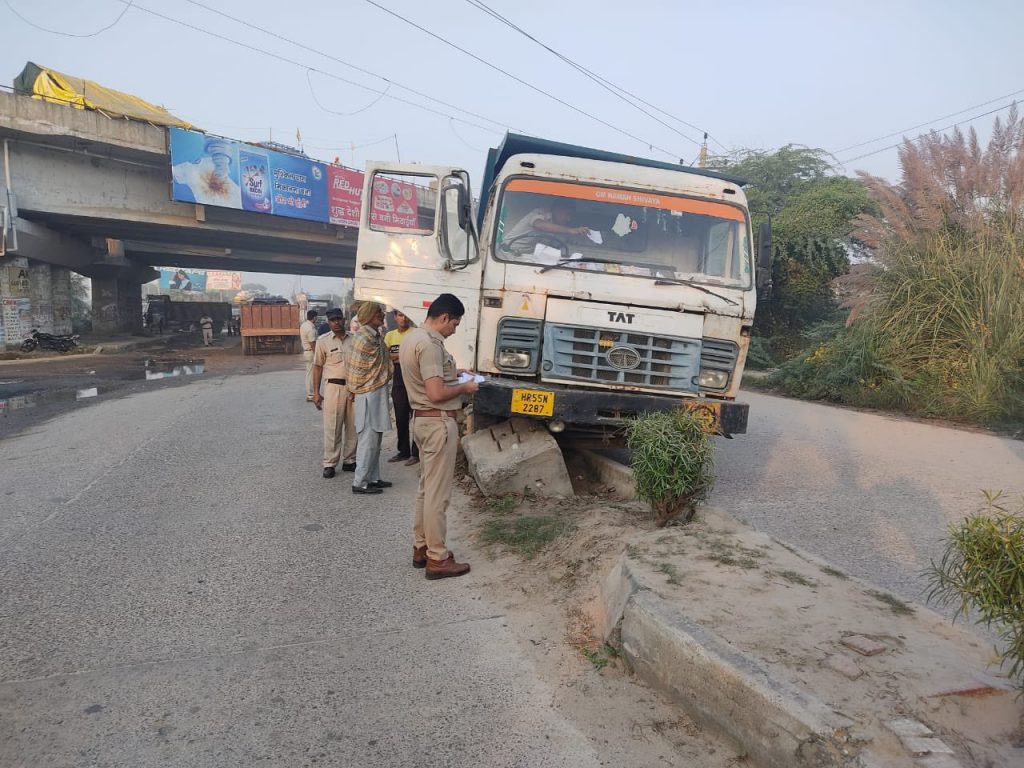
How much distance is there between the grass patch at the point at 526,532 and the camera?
451 centimetres

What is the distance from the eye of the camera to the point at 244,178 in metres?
24.9

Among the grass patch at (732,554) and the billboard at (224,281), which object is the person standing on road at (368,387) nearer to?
the grass patch at (732,554)

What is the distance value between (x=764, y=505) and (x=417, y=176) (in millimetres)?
4031

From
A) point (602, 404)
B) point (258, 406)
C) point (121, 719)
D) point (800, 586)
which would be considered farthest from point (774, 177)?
point (121, 719)

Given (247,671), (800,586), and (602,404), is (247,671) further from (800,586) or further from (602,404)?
(602,404)

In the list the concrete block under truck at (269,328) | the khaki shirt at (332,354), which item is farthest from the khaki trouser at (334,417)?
the concrete block under truck at (269,328)

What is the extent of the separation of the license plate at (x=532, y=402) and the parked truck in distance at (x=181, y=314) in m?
34.4

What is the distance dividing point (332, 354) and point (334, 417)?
62 centimetres

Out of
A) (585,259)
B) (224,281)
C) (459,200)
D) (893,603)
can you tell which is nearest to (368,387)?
(459,200)

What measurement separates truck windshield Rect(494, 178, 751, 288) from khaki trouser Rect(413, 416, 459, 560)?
2.08 meters

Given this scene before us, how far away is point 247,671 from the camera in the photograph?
10.1ft

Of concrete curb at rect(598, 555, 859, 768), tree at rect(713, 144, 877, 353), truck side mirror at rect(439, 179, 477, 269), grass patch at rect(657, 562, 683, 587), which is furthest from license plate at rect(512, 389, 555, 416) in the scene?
tree at rect(713, 144, 877, 353)

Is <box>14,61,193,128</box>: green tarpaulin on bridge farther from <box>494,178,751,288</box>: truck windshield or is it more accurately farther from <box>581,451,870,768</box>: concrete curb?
<box>581,451,870,768</box>: concrete curb

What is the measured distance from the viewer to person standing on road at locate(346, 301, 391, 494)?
5926mm
